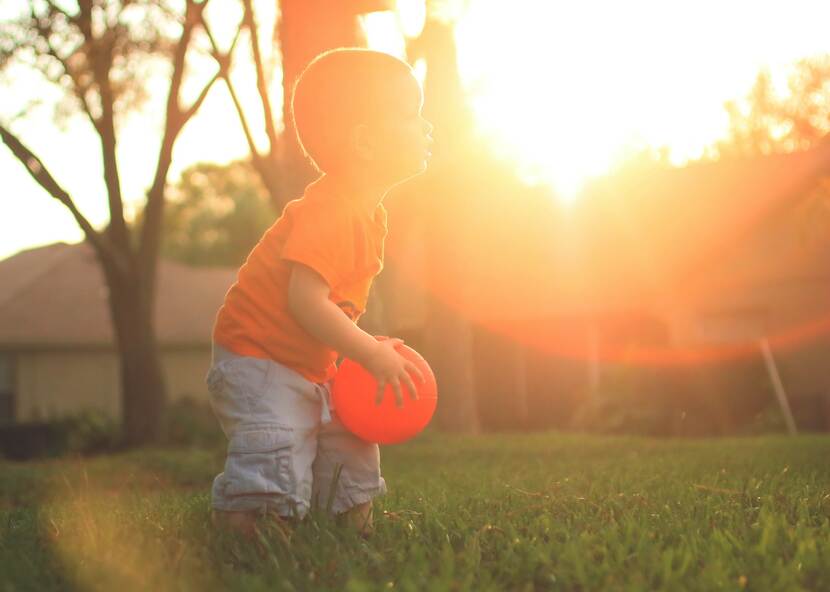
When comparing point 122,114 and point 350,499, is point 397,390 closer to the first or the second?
point 350,499

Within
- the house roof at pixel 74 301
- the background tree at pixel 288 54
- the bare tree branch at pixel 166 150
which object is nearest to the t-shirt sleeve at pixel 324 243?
the background tree at pixel 288 54

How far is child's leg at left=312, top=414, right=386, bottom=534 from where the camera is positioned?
361 cm

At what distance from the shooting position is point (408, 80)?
11.7 feet

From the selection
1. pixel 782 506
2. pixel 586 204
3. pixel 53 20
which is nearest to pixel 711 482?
pixel 782 506

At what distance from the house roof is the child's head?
864 inches

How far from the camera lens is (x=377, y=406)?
3.38 m

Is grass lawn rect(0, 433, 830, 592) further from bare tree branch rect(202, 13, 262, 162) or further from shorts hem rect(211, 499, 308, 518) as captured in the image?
bare tree branch rect(202, 13, 262, 162)

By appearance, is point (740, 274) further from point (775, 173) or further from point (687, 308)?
point (775, 173)

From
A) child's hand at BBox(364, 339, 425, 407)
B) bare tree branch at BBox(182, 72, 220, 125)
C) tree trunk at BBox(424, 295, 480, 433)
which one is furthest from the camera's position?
tree trunk at BBox(424, 295, 480, 433)

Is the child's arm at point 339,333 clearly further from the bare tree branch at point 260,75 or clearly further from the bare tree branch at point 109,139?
the bare tree branch at point 109,139

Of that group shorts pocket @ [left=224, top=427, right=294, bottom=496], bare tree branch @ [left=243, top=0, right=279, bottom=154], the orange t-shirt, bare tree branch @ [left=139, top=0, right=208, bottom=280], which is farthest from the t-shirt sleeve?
bare tree branch @ [left=139, top=0, right=208, bottom=280]

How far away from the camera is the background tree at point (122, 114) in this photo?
13.4m

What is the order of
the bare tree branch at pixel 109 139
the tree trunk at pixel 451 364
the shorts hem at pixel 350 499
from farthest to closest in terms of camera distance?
the tree trunk at pixel 451 364, the bare tree branch at pixel 109 139, the shorts hem at pixel 350 499

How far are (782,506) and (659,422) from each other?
513 inches
